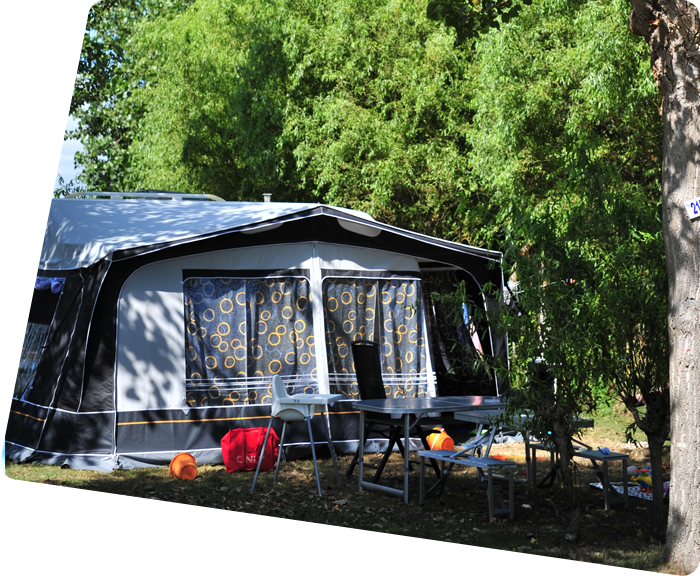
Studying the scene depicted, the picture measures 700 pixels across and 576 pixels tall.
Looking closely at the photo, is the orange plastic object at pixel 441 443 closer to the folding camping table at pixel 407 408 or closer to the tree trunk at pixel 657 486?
the folding camping table at pixel 407 408

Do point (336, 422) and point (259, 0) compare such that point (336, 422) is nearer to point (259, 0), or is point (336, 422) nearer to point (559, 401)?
point (559, 401)

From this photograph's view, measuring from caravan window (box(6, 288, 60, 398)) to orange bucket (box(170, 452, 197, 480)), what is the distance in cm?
187

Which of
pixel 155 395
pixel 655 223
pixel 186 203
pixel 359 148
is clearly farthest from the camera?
pixel 359 148

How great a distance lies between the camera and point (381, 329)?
27.1 ft

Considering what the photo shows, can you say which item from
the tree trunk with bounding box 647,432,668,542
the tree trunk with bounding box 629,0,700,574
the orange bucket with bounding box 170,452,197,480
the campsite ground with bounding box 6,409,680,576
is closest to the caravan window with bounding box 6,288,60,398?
the campsite ground with bounding box 6,409,680,576

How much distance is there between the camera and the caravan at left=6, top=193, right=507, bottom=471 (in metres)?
7.21

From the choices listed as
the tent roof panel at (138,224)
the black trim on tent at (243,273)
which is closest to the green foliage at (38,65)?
the tent roof panel at (138,224)

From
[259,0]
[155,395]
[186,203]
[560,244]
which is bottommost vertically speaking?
[155,395]

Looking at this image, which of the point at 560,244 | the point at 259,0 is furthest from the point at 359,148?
the point at 560,244

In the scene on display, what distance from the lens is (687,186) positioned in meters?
4.25

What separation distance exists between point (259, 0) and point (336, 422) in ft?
37.4

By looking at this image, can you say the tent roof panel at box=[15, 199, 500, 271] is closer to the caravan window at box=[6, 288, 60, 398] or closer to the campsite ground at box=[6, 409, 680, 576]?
the caravan window at box=[6, 288, 60, 398]

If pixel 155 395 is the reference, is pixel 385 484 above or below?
below

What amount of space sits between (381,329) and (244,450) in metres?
1.93
